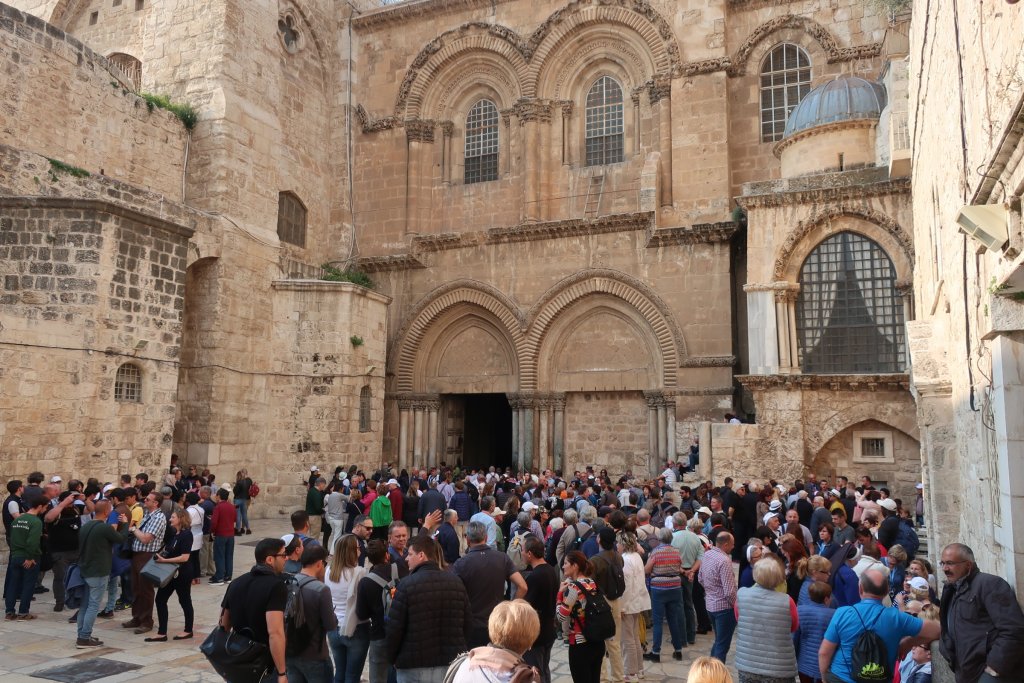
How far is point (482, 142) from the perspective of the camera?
70.7 ft

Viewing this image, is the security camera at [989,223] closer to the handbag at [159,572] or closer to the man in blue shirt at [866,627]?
the man in blue shirt at [866,627]

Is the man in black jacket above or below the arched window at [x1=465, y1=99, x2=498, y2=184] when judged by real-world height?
below

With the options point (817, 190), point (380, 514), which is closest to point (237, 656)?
point (380, 514)

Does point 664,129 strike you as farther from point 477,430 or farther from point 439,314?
point 477,430

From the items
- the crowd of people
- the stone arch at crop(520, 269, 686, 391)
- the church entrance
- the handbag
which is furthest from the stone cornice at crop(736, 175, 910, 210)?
the handbag

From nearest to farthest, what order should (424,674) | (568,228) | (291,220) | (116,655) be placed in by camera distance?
(424,674)
(116,655)
(568,228)
(291,220)

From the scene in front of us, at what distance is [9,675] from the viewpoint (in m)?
6.64

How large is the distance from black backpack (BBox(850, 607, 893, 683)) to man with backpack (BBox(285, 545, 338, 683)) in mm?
3158

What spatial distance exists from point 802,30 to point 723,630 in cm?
1589

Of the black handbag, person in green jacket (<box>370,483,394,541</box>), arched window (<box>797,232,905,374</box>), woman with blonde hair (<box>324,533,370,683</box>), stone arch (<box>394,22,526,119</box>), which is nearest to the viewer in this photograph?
the black handbag

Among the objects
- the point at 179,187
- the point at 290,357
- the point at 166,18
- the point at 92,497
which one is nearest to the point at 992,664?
the point at 92,497

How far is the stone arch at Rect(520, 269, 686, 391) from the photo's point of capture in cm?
1788

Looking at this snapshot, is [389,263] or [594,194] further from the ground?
[594,194]

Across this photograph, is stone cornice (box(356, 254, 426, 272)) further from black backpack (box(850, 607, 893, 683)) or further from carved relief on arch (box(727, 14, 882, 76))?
black backpack (box(850, 607, 893, 683))
